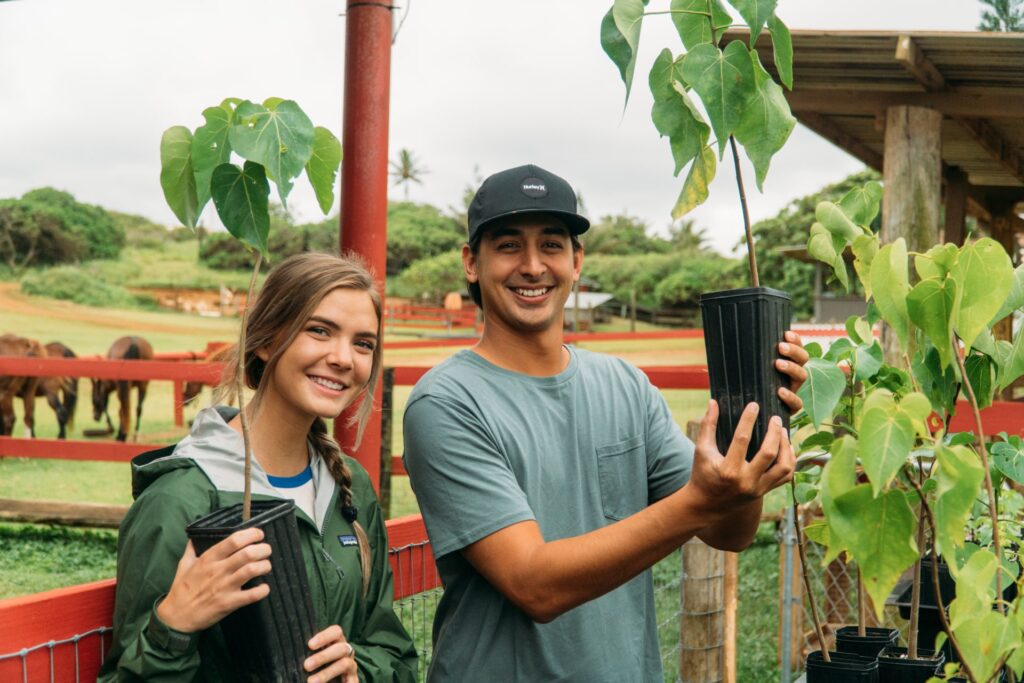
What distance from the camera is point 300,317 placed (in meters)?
1.66

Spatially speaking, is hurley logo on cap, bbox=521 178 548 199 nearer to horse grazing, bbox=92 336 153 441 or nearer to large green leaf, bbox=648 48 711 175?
large green leaf, bbox=648 48 711 175

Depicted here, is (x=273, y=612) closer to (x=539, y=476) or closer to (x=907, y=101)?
(x=539, y=476)

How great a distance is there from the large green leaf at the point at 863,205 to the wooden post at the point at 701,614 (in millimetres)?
1608

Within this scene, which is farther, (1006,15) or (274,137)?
(1006,15)

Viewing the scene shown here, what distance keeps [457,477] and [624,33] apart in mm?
640

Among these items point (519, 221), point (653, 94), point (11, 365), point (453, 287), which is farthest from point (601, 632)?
point (453, 287)

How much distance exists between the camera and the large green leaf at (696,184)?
1.46 metres

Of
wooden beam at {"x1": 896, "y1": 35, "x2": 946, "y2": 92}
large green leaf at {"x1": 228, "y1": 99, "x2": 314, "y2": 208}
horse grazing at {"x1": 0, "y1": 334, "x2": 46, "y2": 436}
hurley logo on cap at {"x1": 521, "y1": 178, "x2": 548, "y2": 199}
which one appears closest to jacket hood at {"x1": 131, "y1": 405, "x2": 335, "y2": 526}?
large green leaf at {"x1": 228, "y1": 99, "x2": 314, "y2": 208}

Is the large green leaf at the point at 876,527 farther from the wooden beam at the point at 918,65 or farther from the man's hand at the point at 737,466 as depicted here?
the wooden beam at the point at 918,65

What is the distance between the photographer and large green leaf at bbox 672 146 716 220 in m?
1.46

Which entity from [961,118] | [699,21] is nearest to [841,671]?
[699,21]

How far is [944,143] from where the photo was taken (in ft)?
24.9

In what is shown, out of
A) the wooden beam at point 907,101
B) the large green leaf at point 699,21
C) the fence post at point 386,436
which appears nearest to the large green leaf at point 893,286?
the large green leaf at point 699,21

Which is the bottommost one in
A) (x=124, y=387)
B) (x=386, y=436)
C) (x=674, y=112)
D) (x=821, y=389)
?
(x=124, y=387)
